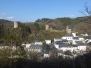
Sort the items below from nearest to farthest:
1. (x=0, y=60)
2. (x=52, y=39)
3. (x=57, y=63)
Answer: (x=0, y=60) → (x=57, y=63) → (x=52, y=39)

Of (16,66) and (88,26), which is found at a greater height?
(88,26)

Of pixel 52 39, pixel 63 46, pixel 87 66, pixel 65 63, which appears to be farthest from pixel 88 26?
pixel 52 39

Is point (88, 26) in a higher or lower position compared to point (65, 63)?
higher

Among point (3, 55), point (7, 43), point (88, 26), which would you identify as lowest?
point (3, 55)

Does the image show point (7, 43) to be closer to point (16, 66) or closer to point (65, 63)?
point (16, 66)

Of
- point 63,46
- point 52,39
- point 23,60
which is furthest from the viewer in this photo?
point 52,39

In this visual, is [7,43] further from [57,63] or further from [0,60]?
[57,63]

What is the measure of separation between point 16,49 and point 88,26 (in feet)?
8.99

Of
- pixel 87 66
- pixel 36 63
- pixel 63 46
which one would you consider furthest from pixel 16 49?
pixel 63 46

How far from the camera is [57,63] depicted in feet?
22.2

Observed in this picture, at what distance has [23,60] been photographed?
20.7 feet

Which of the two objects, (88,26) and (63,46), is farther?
(63,46)

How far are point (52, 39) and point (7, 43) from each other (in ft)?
65.4

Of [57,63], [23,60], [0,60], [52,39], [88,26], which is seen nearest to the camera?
[88,26]
